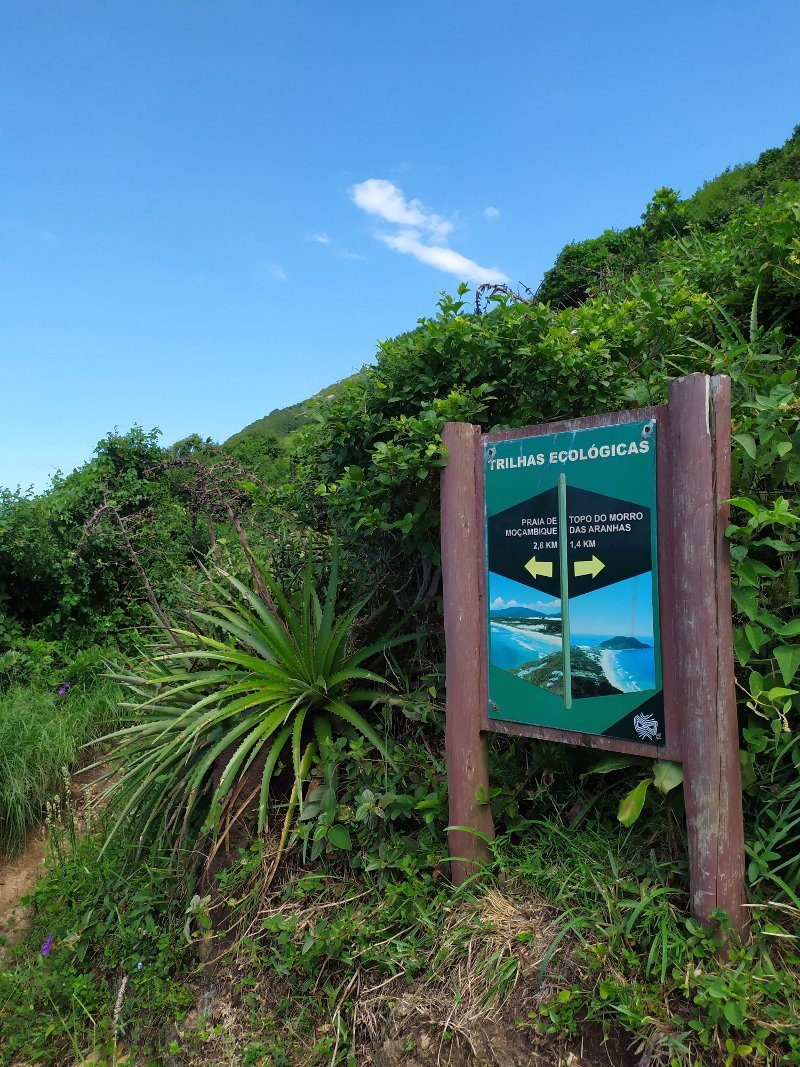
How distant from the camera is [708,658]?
7.09 ft

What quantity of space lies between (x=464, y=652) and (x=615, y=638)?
0.63m

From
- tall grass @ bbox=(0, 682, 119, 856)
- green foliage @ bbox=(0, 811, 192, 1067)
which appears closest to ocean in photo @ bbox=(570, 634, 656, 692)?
green foliage @ bbox=(0, 811, 192, 1067)

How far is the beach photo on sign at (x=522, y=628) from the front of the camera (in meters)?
2.53

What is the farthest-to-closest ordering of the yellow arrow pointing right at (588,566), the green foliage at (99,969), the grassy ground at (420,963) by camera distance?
the green foliage at (99,969) < the yellow arrow pointing right at (588,566) < the grassy ground at (420,963)

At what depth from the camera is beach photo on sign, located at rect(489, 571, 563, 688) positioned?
8.31ft

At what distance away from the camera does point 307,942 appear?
107 inches

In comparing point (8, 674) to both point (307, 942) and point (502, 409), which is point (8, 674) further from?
point (502, 409)

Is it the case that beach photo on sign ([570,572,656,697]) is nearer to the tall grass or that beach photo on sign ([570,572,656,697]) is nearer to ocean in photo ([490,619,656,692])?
ocean in photo ([490,619,656,692])

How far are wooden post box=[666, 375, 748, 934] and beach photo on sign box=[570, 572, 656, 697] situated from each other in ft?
0.37

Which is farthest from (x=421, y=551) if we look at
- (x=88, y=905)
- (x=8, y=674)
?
(x=8, y=674)

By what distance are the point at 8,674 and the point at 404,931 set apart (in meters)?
5.98

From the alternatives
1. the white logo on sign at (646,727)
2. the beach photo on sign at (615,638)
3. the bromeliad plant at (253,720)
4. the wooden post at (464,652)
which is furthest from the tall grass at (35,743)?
the white logo on sign at (646,727)

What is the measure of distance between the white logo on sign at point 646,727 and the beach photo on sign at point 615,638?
3.6 inches

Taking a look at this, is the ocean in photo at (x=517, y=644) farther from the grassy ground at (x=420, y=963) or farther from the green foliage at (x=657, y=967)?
the green foliage at (x=657, y=967)
